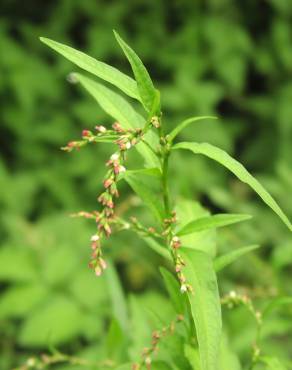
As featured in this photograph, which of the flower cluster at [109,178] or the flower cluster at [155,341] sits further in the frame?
the flower cluster at [155,341]

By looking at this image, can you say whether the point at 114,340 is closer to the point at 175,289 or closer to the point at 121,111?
the point at 175,289

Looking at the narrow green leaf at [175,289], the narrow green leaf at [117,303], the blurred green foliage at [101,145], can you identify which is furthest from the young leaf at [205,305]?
the blurred green foliage at [101,145]

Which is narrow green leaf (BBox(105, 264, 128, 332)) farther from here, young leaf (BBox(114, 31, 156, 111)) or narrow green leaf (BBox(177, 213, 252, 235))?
young leaf (BBox(114, 31, 156, 111))

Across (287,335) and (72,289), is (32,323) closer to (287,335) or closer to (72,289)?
(72,289)

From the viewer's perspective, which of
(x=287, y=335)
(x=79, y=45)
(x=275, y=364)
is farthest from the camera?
(x=79, y=45)

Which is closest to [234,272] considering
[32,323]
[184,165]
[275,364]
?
[184,165]

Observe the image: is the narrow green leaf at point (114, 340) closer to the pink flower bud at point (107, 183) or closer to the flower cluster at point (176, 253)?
the flower cluster at point (176, 253)

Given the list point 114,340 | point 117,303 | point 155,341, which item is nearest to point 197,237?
point 155,341

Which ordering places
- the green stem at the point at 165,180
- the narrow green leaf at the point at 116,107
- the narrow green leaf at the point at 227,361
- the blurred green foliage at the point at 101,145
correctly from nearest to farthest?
1. the green stem at the point at 165,180
2. the narrow green leaf at the point at 116,107
3. the narrow green leaf at the point at 227,361
4. the blurred green foliage at the point at 101,145
